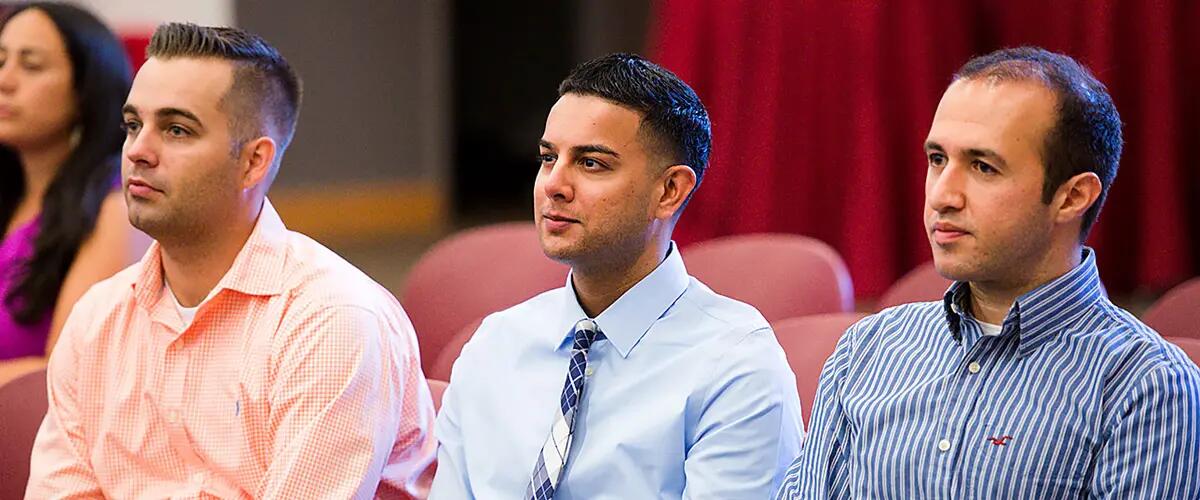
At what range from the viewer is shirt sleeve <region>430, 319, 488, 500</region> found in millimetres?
2100

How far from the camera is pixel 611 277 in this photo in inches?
81.3

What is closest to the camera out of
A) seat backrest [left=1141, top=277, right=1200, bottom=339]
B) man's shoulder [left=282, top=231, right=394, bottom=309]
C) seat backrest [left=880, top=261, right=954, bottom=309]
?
man's shoulder [left=282, top=231, right=394, bottom=309]

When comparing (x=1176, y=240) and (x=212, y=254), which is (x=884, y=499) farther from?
(x=1176, y=240)

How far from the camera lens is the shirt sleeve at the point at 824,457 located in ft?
6.08

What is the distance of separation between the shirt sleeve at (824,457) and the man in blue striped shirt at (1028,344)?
52 millimetres

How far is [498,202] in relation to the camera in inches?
367

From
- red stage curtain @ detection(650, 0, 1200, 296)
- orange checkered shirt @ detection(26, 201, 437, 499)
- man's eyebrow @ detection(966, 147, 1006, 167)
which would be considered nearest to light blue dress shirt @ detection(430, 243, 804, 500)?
orange checkered shirt @ detection(26, 201, 437, 499)

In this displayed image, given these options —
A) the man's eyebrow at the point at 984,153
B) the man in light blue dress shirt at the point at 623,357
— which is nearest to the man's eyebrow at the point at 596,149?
the man in light blue dress shirt at the point at 623,357

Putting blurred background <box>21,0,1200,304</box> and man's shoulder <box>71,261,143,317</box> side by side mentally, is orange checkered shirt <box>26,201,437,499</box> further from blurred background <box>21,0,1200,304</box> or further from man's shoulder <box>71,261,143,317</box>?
blurred background <box>21,0,1200,304</box>

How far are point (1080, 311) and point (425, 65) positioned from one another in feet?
22.2

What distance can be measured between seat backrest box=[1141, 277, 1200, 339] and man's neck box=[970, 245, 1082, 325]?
0.64 metres

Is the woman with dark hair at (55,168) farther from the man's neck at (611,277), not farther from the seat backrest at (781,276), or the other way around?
the man's neck at (611,277)

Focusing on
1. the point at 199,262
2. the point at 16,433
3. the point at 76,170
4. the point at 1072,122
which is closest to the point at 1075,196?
the point at 1072,122

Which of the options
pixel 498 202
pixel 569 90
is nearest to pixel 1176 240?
pixel 569 90
